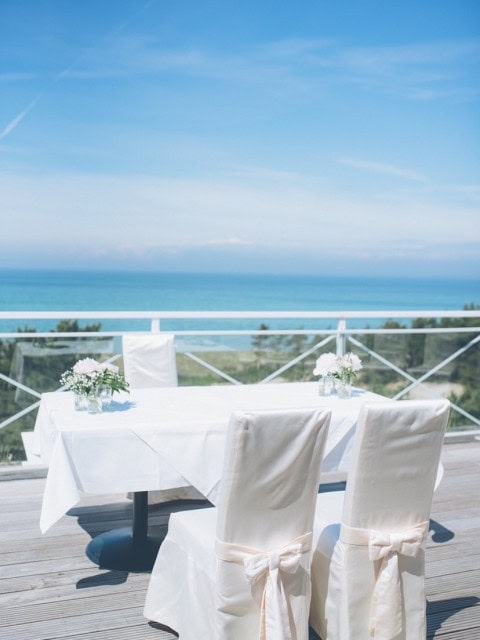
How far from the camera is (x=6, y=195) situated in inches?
1446

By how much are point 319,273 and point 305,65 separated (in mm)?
10723

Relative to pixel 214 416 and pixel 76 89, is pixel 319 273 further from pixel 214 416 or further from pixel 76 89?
pixel 214 416

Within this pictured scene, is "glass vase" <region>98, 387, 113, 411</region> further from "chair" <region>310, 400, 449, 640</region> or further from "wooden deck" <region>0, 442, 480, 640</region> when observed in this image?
"chair" <region>310, 400, 449, 640</region>

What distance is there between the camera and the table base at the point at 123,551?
3590mm

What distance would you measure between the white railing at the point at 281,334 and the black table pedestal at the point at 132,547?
153 centimetres

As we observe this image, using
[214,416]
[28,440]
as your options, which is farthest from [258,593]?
[28,440]

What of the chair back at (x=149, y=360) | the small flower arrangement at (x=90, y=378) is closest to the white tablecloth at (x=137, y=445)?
the small flower arrangement at (x=90, y=378)

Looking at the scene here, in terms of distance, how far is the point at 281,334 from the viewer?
579 centimetres

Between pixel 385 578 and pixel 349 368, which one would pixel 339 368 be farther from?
pixel 385 578

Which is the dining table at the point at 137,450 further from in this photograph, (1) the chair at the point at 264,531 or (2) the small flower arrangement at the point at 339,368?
(1) the chair at the point at 264,531

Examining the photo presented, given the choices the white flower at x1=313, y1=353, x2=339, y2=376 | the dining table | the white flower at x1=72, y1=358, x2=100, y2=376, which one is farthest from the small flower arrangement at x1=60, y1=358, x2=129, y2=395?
the white flower at x1=313, y1=353, x2=339, y2=376

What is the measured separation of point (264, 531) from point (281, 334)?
127 inches

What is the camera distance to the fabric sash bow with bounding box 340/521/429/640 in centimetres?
272

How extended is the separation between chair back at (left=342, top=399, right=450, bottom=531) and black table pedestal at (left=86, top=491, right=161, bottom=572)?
1.29 metres
